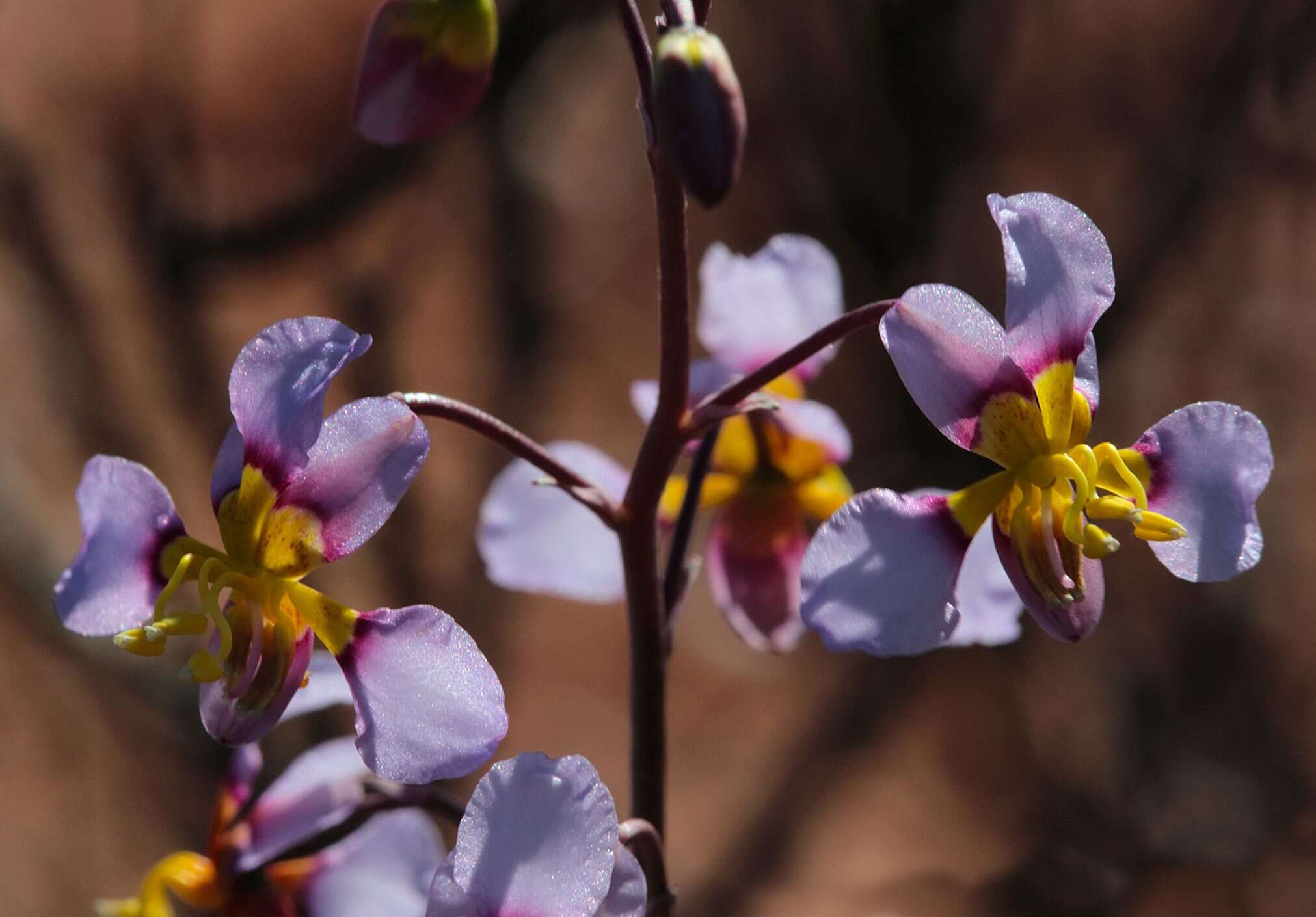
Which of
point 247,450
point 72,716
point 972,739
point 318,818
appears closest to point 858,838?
point 972,739

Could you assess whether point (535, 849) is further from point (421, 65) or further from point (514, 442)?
point (421, 65)

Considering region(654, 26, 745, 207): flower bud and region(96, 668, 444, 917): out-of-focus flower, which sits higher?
region(654, 26, 745, 207): flower bud

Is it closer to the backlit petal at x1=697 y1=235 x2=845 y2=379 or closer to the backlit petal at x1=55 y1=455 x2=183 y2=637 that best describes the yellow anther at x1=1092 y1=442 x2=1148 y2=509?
the backlit petal at x1=697 y1=235 x2=845 y2=379

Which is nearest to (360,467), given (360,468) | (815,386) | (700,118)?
(360,468)

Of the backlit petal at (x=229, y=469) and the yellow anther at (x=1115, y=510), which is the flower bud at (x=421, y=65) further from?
the yellow anther at (x=1115, y=510)

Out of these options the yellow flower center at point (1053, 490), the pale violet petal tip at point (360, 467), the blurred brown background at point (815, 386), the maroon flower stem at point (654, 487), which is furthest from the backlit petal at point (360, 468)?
the blurred brown background at point (815, 386)

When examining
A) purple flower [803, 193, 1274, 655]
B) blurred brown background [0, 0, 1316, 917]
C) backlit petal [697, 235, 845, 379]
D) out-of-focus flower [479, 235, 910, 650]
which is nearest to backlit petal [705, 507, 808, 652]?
out-of-focus flower [479, 235, 910, 650]
